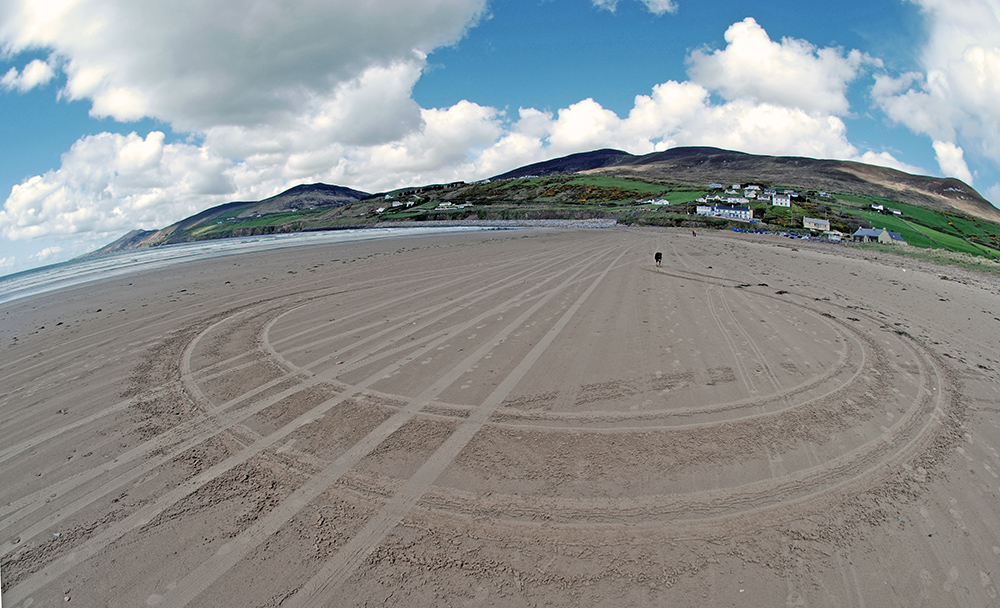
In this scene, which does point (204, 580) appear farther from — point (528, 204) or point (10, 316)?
point (528, 204)

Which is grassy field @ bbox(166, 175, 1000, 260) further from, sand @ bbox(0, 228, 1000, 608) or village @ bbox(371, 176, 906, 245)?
sand @ bbox(0, 228, 1000, 608)

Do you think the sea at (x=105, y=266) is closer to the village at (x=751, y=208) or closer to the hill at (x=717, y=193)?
the hill at (x=717, y=193)

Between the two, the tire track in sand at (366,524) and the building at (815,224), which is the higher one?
the building at (815,224)

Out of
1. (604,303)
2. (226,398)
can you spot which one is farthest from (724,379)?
(226,398)

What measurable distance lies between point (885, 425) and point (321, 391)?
794 centimetres

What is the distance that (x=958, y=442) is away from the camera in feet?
16.5

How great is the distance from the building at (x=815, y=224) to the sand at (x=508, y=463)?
50643 mm

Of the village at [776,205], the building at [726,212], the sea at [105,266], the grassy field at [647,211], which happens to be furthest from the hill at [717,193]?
the sea at [105,266]

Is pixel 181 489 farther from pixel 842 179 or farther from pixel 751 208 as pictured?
pixel 842 179

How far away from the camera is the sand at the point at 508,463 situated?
127 inches

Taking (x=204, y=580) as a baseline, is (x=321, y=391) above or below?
above

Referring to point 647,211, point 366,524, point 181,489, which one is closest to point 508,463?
point 366,524

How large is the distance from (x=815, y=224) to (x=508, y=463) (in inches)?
2496

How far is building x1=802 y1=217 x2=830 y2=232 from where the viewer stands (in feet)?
166
